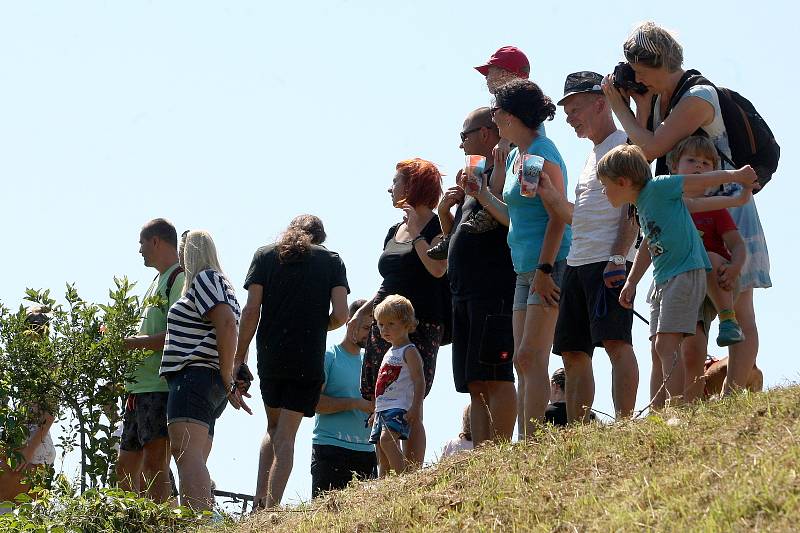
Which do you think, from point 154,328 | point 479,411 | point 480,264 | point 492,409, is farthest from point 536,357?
point 154,328

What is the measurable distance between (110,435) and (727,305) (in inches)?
150

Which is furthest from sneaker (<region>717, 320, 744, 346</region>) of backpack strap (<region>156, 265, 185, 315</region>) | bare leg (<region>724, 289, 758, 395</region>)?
backpack strap (<region>156, 265, 185, 315</region>)

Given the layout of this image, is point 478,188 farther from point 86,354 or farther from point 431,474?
point 86,354

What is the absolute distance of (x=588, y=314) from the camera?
7.25 metres

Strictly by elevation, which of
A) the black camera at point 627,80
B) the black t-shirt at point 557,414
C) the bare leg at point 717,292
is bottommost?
the black t-shirt at point 557,414

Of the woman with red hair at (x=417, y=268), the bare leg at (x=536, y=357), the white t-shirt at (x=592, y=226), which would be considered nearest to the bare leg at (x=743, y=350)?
the white t-shirt at (x=592, y=226)

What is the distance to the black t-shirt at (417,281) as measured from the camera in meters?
8.59

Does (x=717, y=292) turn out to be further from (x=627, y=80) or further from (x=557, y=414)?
(x=557, y=414)

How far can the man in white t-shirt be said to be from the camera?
7.09m

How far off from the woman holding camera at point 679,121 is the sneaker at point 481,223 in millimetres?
1215

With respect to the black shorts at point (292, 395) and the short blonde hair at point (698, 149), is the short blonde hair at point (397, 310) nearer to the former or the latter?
the black shorts at point (292, 395)

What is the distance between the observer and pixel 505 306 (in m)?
7.88

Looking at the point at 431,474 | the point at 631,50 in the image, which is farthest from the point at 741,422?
the point at 631,50

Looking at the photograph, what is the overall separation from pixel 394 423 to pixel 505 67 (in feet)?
8.22
